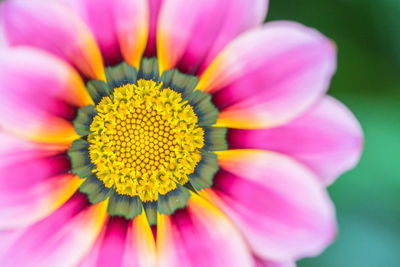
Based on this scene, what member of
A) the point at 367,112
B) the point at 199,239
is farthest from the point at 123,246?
the point at 367,112

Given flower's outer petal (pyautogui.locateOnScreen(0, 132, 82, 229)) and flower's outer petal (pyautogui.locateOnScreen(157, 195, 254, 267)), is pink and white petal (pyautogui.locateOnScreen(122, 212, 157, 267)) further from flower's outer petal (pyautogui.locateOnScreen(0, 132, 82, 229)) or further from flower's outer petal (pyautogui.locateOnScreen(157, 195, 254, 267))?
flower's outer petal (pyautogui.locateOnScreen(0, 132, 82, 229))

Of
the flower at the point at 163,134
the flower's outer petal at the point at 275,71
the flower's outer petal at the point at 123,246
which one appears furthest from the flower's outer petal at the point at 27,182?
the flower's outer petal at the point at 275,71

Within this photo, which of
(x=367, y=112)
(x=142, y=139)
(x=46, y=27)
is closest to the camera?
(x=46, y=27)

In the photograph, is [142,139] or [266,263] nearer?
[266,263]

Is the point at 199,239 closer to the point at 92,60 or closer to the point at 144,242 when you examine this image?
the point at 144,242

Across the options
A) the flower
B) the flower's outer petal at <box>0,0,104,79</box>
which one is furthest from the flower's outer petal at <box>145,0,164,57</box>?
the flower's outer petal at <box>0,0,104,79</box>

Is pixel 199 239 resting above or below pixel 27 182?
below
